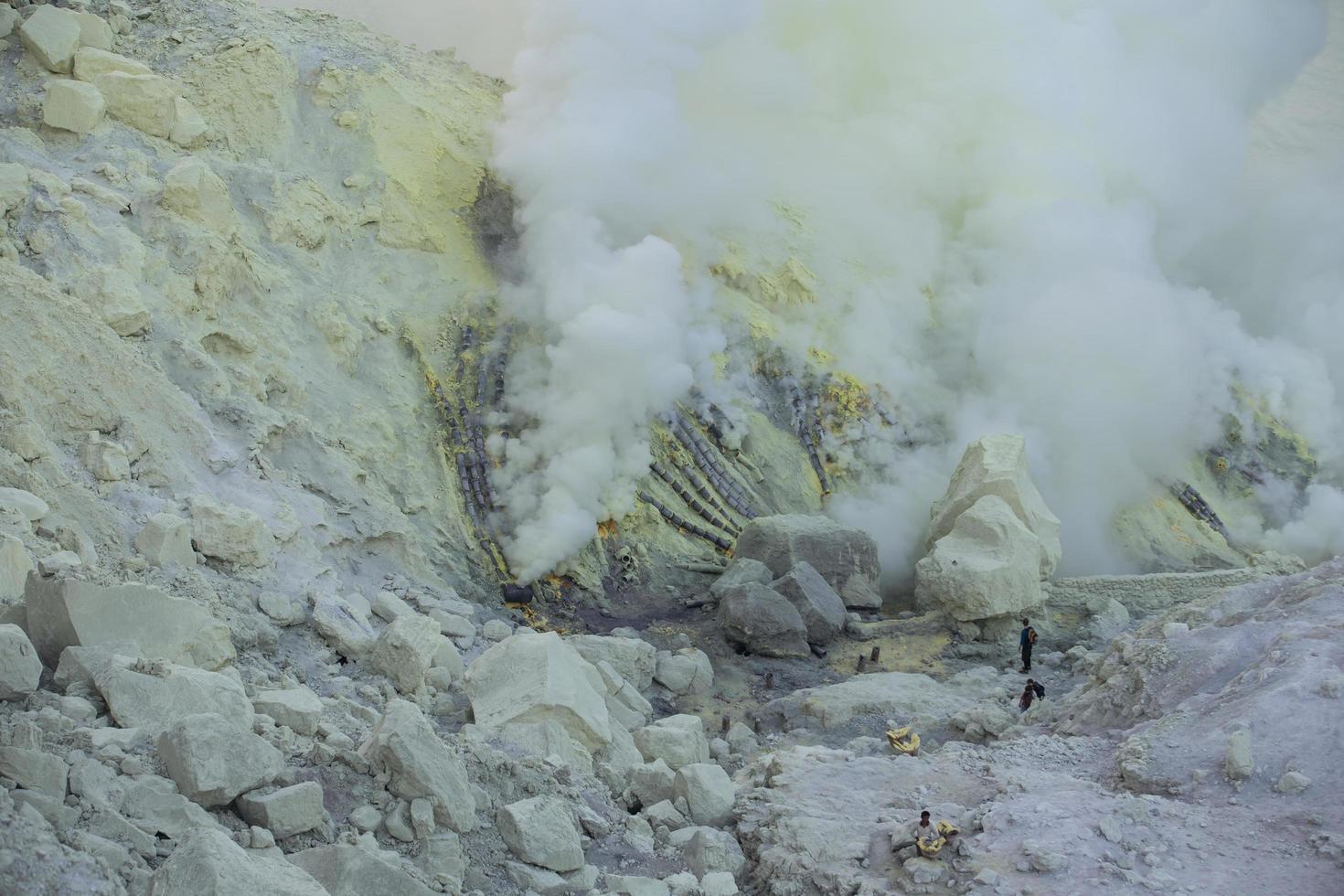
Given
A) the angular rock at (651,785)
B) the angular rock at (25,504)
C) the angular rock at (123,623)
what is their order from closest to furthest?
1. the angular rock at (123,623)
2. the angular rock at (25,504)
3. the angular rock at (651,785)

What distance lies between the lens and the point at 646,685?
30.8ft

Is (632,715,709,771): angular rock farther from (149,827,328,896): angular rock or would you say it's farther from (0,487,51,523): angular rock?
(149,827,328,896): angular rock

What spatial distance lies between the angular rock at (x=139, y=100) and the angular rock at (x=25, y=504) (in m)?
5.23

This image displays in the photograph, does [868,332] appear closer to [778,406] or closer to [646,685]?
[778,406]

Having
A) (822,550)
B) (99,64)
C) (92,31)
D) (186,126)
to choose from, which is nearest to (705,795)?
(822,550)

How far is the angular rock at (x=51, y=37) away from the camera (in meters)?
10.5

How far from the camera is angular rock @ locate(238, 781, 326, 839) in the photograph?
465cm

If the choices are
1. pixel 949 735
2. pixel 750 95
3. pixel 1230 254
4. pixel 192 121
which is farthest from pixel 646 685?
pixel 1230 254

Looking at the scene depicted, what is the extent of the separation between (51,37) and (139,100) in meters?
0.88

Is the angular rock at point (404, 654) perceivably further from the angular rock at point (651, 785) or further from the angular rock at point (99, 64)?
the angular rock at point (99, 64)

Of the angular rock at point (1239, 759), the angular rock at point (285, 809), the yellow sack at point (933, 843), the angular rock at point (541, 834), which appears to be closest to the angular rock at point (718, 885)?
the angular rock at point (541, 834)

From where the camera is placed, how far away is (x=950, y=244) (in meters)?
16.6

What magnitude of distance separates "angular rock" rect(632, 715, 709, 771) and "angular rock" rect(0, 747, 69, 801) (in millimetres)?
3942

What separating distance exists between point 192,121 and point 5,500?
5.75m
